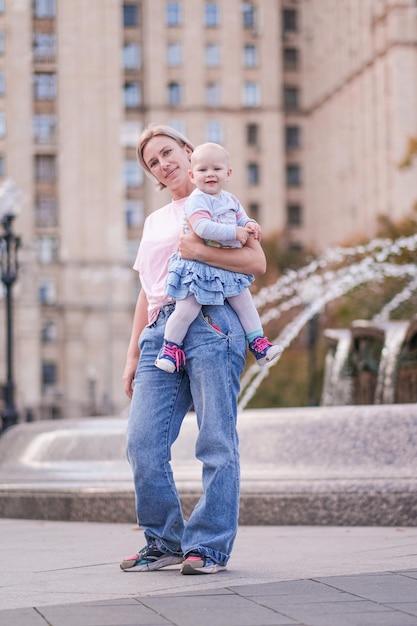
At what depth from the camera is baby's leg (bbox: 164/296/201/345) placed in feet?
20.0

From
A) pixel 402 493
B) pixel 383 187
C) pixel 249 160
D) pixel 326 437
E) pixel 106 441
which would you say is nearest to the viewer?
pixel 402 493

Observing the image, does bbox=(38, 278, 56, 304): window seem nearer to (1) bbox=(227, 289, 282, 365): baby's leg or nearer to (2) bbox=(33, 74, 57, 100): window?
(2) bbox=(33, 74, 57, 100): window

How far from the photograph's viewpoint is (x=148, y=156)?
6582 mm

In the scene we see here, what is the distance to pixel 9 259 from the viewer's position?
21391 mm

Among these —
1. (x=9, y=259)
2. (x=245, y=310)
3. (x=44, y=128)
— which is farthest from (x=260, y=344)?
(x=44, y=128)

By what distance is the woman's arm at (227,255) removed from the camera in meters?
6.13

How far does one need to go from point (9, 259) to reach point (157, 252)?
1520 centimetres

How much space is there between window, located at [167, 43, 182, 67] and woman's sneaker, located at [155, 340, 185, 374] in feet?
291

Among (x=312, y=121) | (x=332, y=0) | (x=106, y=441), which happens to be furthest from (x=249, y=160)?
(x=106, y=441)

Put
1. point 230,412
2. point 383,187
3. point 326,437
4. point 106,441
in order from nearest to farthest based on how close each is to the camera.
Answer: point 230,412
point 326,437
point 106,441
point 383,187

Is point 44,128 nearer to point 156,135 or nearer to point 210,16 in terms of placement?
point 210,16

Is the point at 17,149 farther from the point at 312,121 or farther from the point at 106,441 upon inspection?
the point at 106,441

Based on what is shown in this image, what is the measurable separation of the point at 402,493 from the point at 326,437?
2.45 feet

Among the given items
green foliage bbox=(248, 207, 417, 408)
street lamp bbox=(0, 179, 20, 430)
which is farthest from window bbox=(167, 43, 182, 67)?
street lamp bbox=(0, 179, 20, 430)
